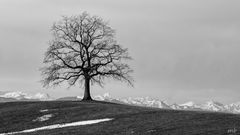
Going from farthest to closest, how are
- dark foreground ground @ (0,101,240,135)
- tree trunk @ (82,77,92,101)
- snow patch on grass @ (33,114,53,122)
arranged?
1. tree trunk @ (82,77,92,101)
2. snow patch on grass @ (33,114,53,122)
3. dark foreground ground @ (0,101,240,135)

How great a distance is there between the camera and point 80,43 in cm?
9194

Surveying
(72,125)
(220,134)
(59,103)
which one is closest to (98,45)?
(59,103)

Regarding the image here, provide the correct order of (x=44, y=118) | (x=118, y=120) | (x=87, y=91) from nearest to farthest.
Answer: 1. (x=118, y=120)
2. (x=44, y=118)
3. (x=87, y=91)

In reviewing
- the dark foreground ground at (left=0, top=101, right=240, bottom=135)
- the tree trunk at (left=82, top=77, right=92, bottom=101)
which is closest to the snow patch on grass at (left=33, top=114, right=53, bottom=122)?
the dark foreground ground at (left=0, top=101, right=240, bottom=135)

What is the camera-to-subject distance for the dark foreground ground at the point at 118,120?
1705 inches

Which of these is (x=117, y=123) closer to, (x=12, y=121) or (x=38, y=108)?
(x=12, y=121)

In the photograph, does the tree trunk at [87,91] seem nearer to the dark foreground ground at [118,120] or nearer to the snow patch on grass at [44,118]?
the dark foreground ground at [118,120]

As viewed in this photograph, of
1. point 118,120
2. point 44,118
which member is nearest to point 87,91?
point 44,118

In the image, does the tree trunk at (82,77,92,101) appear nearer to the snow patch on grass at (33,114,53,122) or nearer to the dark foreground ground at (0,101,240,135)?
the dark foreground ground at (0,101,240,135)

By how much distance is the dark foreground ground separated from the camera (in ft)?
142

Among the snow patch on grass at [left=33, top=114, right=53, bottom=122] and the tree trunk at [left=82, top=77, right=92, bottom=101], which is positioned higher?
the tree trunk at [left=82, top=77, right=92, bottom=101]

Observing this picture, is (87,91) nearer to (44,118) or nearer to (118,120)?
(44,118)

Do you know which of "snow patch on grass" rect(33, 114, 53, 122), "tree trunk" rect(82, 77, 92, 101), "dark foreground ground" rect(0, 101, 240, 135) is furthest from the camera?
"tree trunk" rect(82, 77, 92, 101)

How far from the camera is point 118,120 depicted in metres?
54.7
